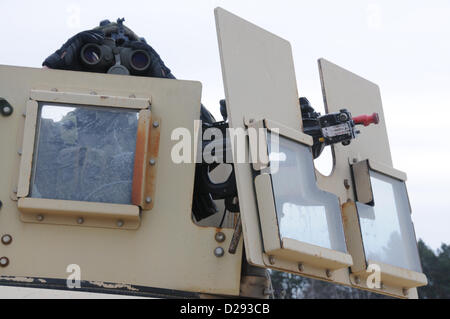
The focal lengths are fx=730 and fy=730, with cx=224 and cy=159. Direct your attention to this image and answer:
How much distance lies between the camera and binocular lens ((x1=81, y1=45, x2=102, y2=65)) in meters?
3.90

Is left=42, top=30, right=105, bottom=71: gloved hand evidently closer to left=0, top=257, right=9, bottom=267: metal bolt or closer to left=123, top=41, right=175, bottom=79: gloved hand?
left=123, top=41, right=175, bottom=79: gloved hand

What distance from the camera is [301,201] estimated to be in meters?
3.40

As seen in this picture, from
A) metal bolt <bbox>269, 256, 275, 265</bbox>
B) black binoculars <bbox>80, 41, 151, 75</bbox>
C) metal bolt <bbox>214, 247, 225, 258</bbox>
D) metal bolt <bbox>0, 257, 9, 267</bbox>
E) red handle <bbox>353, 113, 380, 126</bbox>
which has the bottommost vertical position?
metal bolt <bbox>269, 256, 275, 265</bbox>

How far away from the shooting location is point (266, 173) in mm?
3189

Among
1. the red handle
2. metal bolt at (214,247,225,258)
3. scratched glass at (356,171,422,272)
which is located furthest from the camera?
the red handle

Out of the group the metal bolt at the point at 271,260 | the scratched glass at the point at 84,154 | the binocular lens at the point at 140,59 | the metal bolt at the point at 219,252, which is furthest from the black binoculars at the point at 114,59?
the metal bolt at the point at 271,260

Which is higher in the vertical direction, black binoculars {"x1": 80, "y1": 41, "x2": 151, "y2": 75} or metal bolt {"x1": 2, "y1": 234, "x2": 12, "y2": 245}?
black binoculars {"x1": 80, "y1": 41, "x2": 151, "y2": 75}

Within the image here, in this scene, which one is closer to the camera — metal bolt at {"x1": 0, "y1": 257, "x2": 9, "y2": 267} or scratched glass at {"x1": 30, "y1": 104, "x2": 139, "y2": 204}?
metal bolt at {"x1": 0, "y1": 257, "x2": 9, "y2": 267}

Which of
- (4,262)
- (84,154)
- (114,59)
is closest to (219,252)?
(84,154)

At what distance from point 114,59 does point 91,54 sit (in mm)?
125

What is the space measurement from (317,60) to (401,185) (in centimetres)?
87

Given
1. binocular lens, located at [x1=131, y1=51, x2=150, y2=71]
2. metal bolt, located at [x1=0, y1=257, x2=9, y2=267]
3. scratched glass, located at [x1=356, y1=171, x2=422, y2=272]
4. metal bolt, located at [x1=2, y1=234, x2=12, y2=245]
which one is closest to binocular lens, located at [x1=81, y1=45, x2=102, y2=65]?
binocular lens, located at [x1=131, y1=51, x2=150, y2=71]

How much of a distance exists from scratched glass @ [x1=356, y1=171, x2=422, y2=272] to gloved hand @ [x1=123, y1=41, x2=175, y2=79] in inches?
49.9
